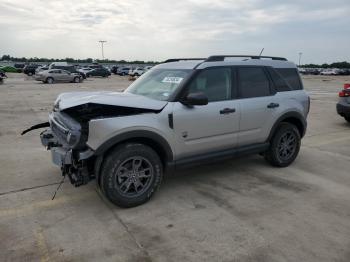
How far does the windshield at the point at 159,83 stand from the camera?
433 centimetres

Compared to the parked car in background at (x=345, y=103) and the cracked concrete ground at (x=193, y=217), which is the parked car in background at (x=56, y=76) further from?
the parked car in background at (x=345, y=103)

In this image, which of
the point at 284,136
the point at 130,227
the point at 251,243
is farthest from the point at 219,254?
the point at 284,136

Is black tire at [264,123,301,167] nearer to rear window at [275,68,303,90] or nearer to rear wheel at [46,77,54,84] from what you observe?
rear window at [275,68,303,90]

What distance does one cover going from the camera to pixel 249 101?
484 centimetres

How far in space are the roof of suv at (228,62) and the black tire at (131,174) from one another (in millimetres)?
1459

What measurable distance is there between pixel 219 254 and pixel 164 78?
8.58ft

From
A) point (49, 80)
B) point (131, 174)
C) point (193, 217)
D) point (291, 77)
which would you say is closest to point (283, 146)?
point (291, 77)

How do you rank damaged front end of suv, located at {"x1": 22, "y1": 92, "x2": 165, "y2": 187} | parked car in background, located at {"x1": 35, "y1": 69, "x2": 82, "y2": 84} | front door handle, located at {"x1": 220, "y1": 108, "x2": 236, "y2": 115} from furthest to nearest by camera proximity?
parked car in background, located at {"x1": 35, "y1": 69, "x2": 82, "y2": 84}, front door handle, located at {"x1": 220, "y1": 108, "x2": 236, "y2": 115}, damaged front end of suv, located at {"x1": 22, "y1": 92, "x2": 165, "y2": 187}

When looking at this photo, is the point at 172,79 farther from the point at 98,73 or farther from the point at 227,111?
the point at 98,73

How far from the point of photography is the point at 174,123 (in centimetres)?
406

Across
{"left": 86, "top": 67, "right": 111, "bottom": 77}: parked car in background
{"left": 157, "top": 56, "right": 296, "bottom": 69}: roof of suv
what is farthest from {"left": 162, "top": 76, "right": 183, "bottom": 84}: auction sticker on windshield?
{"left": 86, "top": 67, "right": 111, "bottom": 77}: parked car in background

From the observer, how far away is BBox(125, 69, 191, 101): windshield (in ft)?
14.2

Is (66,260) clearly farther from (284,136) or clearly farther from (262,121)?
(284,136)

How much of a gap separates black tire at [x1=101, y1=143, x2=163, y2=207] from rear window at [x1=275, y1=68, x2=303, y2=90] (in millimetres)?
2818
